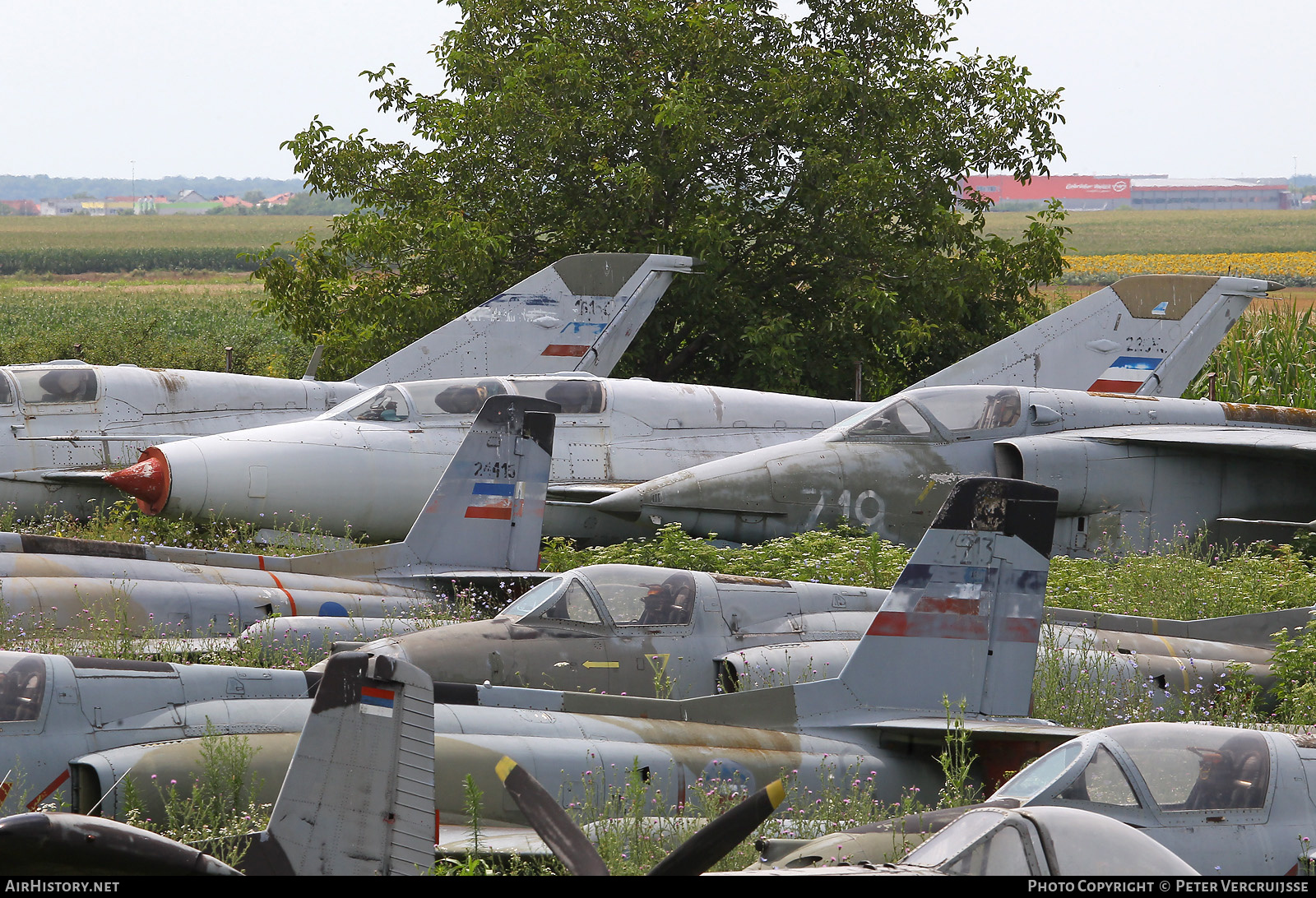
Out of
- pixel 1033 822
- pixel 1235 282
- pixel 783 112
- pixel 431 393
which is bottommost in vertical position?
pixel 1033 822

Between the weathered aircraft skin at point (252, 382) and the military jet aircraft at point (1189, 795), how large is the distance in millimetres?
8446

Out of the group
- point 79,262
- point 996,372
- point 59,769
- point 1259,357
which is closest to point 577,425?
point 996,372

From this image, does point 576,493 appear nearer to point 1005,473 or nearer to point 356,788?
point 1005,473

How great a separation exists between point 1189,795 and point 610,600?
12.6 feet

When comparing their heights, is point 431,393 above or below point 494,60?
below

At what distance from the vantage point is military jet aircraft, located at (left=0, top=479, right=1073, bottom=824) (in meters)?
5.74

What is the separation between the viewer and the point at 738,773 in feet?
21.8

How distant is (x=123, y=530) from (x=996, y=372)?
439 inches

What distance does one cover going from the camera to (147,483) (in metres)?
11.7

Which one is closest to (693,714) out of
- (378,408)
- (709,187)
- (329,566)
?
(329,566)

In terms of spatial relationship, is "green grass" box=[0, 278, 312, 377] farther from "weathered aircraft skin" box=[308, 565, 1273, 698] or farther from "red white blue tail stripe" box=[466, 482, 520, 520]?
"weathered aircraft skin" box=[308, 565, 1273, 698]

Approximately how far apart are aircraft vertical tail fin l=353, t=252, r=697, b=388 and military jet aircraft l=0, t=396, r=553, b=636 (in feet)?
17.9

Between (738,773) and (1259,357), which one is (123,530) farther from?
(1259,357)

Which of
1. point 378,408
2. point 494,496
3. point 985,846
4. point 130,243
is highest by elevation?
point 130,243
